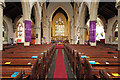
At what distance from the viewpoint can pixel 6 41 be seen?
40.6 feet

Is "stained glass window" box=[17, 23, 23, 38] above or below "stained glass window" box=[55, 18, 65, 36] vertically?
below

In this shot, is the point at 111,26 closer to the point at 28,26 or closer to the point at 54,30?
the point at 28,26

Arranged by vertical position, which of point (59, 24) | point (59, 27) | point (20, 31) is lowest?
point (20, 31)

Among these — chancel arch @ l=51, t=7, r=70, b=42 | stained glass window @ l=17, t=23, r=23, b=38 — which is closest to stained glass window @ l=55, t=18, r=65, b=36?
chancel arch @ l=51, t=7, r=70, b=42

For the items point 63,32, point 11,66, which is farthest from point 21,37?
point 11,66

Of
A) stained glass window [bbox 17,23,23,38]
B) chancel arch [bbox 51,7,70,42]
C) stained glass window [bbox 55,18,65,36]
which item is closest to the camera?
stained glass window [bbox 17,23,23,38]

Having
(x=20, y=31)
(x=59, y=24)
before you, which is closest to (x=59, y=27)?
(x=59, y=24)

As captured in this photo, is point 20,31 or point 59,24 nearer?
point 20,31

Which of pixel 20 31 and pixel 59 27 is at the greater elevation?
pixel 59 27

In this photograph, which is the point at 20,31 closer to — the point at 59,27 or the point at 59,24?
the point at 59,27

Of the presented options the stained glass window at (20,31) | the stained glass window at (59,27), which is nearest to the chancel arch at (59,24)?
the stained glass window at (59,27)

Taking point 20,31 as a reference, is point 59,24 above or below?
above

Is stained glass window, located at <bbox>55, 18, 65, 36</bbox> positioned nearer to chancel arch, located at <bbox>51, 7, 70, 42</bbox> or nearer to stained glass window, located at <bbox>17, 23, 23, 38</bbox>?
chancel arch, located at <bbox>51, 7, 70, 42</bbox>

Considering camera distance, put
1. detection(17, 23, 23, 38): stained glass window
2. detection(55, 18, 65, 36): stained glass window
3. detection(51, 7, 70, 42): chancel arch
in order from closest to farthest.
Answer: detection(17, 23, 23, 38): stained glass window
detection(51, 7, 70, 42): chancel arch
detection(55, 18, 65, 36): stained glass window
